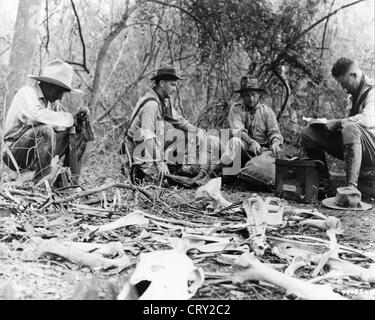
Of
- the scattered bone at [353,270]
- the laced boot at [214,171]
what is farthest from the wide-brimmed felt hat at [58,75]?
the scattered bone at [353,270]

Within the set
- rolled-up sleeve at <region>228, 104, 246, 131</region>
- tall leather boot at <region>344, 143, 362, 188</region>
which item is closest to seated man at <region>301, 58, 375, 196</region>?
tall leather boot at <region>344, 143, 362, 188</region>

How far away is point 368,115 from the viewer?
474 cm

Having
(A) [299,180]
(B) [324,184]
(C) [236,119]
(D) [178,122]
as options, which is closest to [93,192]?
(A) [299,180]

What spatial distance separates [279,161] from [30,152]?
2.43 meters

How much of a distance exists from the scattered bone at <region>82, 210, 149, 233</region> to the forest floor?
0.03m

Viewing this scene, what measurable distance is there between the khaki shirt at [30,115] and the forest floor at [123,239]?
1.02 meters

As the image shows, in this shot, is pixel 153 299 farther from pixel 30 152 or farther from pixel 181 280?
pixel 30 152

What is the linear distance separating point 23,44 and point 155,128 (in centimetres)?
177

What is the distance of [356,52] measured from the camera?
9734 mm

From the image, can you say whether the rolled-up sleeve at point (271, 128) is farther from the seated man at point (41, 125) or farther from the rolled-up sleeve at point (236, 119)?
the seated man at point (41, 125)

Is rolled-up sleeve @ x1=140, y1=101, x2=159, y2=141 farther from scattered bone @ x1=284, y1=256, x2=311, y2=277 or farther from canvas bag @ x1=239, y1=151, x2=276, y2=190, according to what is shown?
scattered bone @ x1=284, y1=256, x2=311, y2=277

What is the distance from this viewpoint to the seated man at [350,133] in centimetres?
463

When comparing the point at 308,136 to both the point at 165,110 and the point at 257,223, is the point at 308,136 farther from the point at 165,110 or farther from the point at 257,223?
the point at 257,223

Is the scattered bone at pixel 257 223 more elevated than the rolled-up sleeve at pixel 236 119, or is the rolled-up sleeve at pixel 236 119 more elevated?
the rolled-up sleeve at pixel 236 119
